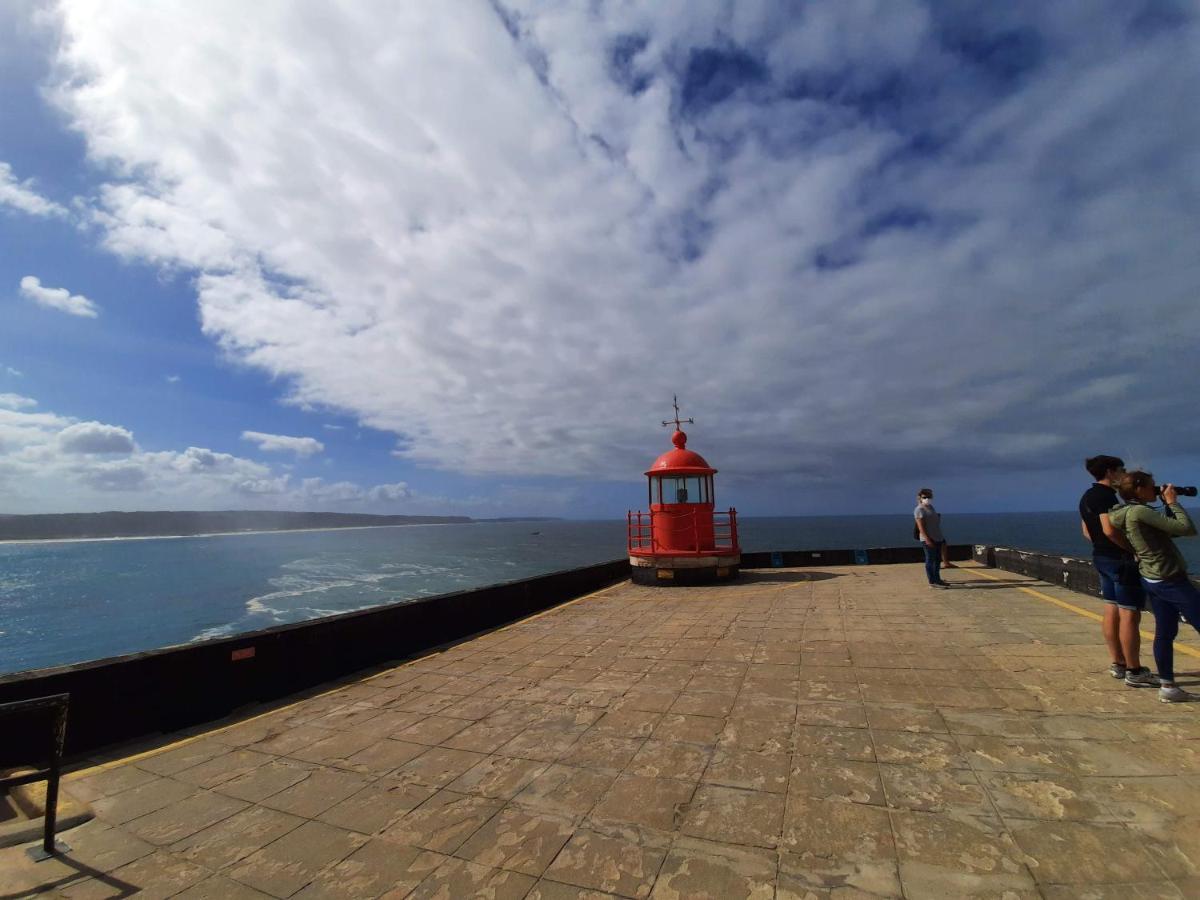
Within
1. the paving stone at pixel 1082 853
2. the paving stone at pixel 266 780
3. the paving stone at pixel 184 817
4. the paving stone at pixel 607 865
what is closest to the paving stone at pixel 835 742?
the paving stone at pixel 1082 853

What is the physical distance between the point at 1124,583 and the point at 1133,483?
844 millimetres

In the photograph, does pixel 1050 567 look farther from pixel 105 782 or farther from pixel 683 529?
pixel 105 782

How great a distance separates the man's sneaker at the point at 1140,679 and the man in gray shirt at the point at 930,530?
5339 mm

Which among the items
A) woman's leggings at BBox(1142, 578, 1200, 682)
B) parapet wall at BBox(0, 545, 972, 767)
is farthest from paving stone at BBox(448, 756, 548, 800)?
woman's leggings at BBox(1142, 578, 1200, 682)

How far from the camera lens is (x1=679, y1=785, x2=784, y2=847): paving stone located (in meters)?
2.77

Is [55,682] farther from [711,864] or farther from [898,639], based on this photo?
[898,639]

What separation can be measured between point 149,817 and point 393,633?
3.79 m

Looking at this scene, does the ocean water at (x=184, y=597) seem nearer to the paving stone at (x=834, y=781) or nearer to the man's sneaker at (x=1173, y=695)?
the paving stone at (x=834, y=781)

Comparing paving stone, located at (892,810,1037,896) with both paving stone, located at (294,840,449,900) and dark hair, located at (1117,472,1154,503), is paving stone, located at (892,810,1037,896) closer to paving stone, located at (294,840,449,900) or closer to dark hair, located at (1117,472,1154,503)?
paving stone, located at (294,840,449,900)

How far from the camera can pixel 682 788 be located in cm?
327

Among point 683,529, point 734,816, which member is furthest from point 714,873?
point 683,529

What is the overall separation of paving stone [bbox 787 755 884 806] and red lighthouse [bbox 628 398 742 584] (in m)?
9.21

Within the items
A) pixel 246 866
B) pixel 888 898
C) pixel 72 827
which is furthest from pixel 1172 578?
pixel 72 827

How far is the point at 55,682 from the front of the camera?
→ 4.21 metres
